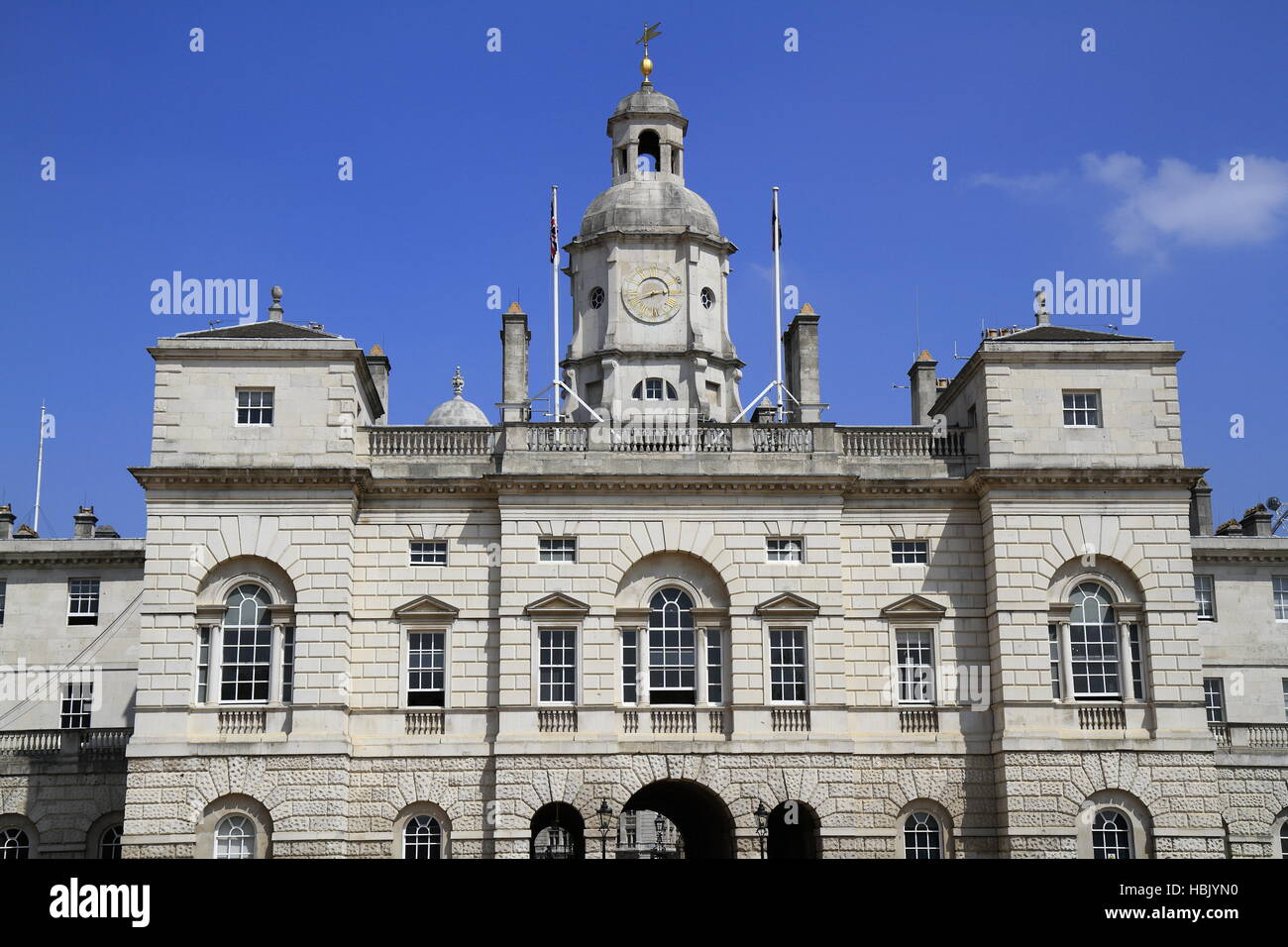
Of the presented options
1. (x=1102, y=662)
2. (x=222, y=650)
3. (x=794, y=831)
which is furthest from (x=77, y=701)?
(x=1102, y=662)

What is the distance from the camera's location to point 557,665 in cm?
4100

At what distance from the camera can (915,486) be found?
4275 centimetres

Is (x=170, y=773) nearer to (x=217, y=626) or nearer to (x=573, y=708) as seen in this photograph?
(x=217, y=626)

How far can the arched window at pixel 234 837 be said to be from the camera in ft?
128

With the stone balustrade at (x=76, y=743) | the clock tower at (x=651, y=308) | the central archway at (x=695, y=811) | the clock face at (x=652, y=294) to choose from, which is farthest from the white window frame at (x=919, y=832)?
the stone balustrade at (x=76, y=743)

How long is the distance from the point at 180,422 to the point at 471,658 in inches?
381

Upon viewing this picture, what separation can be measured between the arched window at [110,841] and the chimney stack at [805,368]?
72.6 feet

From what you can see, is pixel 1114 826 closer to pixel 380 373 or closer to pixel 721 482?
pixel 721 482

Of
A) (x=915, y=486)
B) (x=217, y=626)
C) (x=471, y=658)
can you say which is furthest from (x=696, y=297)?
(x=217, y=626)

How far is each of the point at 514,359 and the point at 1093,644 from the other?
56.4 feet

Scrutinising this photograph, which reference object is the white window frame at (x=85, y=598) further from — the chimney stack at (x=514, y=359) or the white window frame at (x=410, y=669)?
the chimney stack at (x=514, y=359)
